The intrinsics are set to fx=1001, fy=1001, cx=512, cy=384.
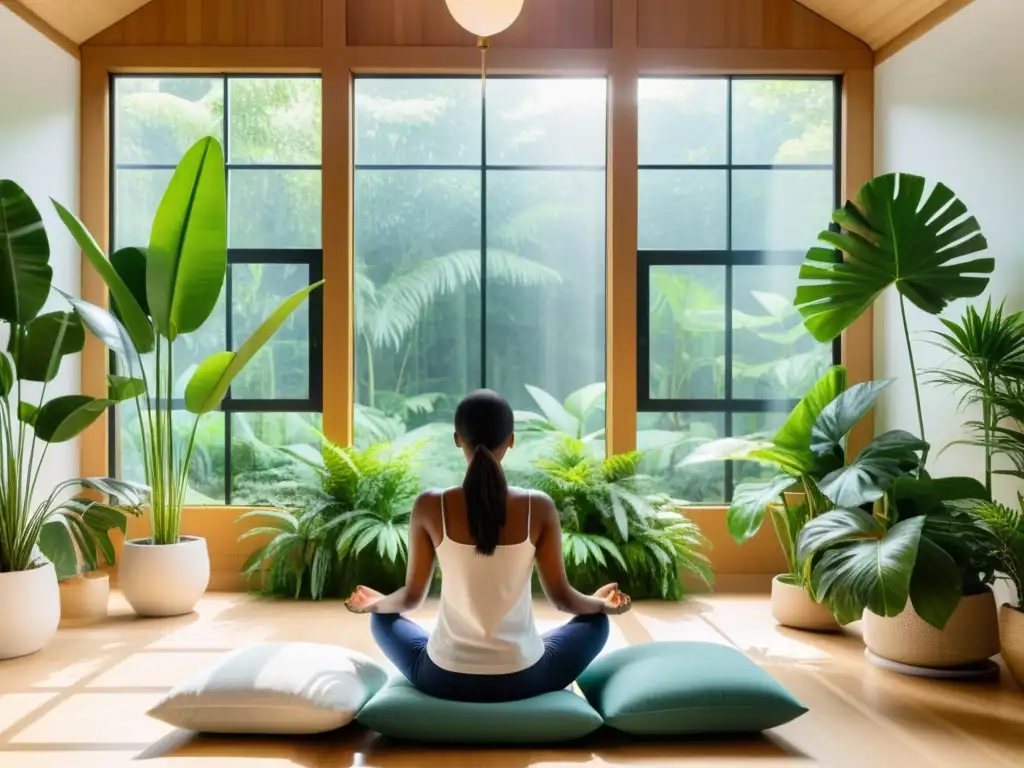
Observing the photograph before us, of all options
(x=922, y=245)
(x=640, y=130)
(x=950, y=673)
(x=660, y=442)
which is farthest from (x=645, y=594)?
(x=640, y=130)

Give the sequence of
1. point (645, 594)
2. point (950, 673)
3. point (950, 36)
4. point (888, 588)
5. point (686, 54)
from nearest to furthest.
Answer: point (888, 588) → point (950, 673) → point (950, 36) → point (645, 594) → point (686, 54)

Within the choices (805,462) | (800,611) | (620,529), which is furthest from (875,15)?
(800,611)

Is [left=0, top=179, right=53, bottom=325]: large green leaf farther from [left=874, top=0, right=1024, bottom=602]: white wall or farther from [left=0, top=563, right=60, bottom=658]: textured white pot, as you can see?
[left=874, top=0, right=1024, bottom=602]: white wall

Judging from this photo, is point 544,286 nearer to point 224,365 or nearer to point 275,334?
point 275,334

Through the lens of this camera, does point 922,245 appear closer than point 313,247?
Yes

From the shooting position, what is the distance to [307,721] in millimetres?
2857

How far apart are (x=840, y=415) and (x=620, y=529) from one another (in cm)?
122

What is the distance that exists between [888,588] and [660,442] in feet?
7.87

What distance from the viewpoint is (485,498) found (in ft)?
9.09

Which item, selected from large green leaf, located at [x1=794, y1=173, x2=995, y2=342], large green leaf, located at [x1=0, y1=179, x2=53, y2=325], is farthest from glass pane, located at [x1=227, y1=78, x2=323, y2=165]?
large green leaf, located at [x1=794, y1=173, x2=995, y2=342]

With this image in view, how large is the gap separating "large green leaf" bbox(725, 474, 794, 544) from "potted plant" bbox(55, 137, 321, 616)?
7.32 ft

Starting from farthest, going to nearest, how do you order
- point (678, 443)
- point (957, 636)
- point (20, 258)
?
1. point (678, 443)
2. point (20, 258)
3. point (957, 636)

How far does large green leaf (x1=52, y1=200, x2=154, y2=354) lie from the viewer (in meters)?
4.43

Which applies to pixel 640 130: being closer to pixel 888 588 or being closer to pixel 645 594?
pixel 645 594
